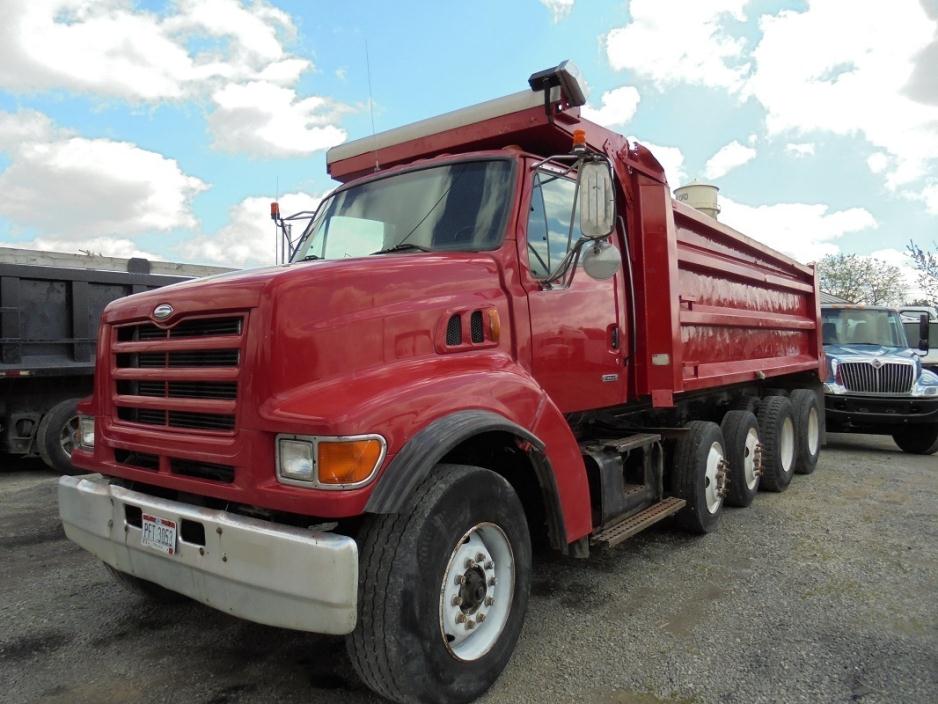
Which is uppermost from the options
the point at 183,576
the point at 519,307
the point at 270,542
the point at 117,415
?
the point at 519,307

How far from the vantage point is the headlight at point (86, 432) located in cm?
347

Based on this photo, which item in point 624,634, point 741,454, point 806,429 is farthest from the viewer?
point 806,429

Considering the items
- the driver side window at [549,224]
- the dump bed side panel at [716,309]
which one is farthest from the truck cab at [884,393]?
the driver side window at [549,224]

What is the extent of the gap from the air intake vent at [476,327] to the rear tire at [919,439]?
903 cm

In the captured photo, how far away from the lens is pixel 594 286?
13.5ft

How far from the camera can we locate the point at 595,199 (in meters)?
3.41

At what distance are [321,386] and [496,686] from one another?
1.55 metres

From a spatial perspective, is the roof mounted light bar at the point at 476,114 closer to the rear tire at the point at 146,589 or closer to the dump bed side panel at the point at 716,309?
the dump bed side panel at the point at 716,309

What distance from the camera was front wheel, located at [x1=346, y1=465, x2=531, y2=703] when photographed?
8.15 feet

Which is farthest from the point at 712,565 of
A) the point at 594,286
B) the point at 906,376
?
the point at 906,376

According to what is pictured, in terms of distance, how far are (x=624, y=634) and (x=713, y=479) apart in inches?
89.0

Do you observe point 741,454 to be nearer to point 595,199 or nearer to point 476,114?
point 595,199

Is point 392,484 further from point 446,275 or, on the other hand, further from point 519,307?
point 519,307

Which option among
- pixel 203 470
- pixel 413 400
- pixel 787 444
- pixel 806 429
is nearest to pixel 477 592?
pixel 413 400
